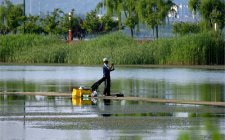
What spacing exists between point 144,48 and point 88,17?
119ft

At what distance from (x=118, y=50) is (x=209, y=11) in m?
11.2

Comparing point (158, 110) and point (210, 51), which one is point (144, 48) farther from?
point (158, 110)

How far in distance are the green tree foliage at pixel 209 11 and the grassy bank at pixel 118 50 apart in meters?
6.85

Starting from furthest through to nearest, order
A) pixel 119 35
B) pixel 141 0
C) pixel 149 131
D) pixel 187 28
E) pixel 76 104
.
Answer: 1. pixel 187 28
2. pixel 141 0
3. pixel 119 35
4. pixel 76 104
5. pixel 149 131

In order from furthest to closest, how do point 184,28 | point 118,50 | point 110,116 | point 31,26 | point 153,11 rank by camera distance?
point 31,26
point 184,28
point 153,11
point 118,50
point 110,116

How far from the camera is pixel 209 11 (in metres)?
81.4

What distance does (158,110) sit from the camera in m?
27.4

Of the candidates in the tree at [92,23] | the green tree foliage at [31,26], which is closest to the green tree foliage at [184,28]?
the tree at [92,23]


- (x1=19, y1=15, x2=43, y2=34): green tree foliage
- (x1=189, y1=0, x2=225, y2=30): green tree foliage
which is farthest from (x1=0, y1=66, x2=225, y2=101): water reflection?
(x1=19, y1=15, x2=43, y2=34): green tree foliage

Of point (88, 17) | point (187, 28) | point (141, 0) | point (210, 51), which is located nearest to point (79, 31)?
point (88, 17)

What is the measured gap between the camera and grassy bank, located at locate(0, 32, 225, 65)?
237ft

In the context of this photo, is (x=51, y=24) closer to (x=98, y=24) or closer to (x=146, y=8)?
(x=98, y=24)

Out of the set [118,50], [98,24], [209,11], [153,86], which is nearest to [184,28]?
[98,24]

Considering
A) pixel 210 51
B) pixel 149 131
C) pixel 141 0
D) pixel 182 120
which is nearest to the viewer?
pixel 149 131
